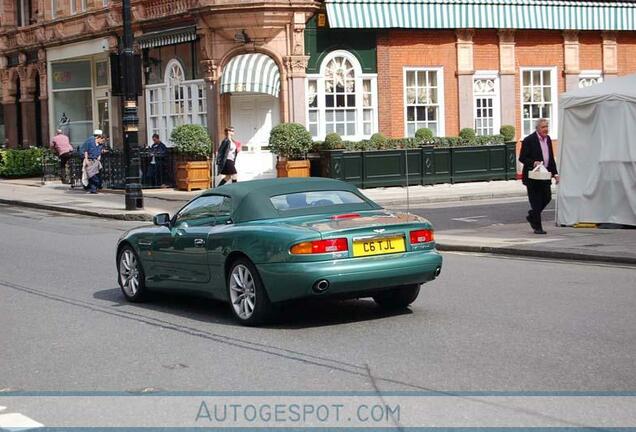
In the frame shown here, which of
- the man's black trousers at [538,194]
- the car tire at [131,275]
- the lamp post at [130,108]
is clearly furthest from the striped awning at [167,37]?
the car tire at [131,275]

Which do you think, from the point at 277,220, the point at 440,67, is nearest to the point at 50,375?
the point at 277,220

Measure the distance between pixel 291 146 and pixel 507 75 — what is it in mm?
8230

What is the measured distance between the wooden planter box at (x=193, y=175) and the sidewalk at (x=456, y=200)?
46 cm

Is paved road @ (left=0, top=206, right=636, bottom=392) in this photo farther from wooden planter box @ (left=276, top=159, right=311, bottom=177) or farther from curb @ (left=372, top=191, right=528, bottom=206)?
wooden planter box @ (left=276, top=159, right=311, bottom=177)

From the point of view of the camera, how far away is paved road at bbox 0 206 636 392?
25.5 ft

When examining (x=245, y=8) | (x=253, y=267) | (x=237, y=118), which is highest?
(x=245, y=8)

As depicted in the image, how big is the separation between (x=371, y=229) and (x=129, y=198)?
1474cm

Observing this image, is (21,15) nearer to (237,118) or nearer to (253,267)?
(237,118)

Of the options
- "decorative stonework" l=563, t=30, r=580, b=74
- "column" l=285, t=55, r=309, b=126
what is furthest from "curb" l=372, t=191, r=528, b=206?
"decorative stonework" l=563, t=30, r=580, b=74

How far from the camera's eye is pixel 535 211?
1744 cm

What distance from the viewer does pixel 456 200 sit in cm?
2642

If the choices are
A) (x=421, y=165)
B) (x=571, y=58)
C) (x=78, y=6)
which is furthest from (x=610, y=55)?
(x=78, y=6)

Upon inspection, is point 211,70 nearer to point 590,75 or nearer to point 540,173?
point 590,75

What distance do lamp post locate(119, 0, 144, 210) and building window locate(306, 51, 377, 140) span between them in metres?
7.34
